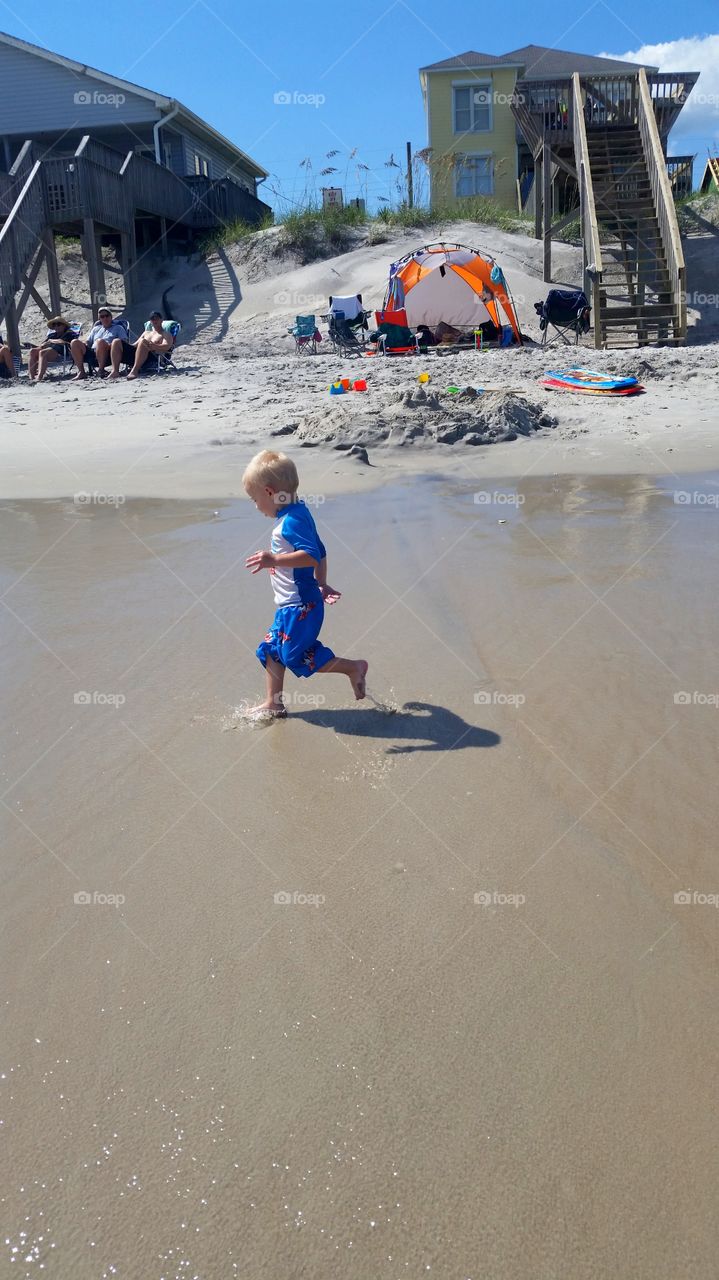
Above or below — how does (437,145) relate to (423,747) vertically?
above

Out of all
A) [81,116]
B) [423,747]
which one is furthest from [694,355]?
[81,116]

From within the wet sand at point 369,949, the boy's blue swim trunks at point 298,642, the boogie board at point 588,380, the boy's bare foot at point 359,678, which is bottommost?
the wet sand at point 369,949

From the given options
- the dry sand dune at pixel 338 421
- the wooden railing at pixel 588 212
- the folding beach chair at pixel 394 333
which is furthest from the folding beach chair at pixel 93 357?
the wooden railing at pixel 588 212

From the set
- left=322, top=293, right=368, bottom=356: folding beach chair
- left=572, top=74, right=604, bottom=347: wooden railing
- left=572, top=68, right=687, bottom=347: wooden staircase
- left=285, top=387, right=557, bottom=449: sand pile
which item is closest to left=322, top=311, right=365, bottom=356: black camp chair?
left=322, top=293, right=368, bottom=356: folding beach chair

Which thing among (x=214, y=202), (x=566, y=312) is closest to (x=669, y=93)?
(x=566, y=312)

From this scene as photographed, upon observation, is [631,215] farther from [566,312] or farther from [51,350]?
[51,350]

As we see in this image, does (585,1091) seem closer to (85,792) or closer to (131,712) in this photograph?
(85,792)

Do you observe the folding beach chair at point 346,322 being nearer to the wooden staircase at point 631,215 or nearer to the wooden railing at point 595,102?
the wooden staircase at point 631,215

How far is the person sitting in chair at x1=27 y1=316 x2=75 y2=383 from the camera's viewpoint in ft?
47.8

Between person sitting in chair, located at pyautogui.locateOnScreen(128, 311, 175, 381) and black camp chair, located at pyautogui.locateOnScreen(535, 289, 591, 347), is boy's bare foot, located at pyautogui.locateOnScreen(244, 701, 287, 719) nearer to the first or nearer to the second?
person sitting in chair, located at pyautogui.locateOnScreen(128, 311, 175, 381)

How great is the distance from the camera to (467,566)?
19.7 feet

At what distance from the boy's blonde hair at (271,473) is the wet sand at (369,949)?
94 centimetres

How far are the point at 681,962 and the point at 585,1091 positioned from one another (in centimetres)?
55

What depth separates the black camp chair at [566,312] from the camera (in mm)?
16438
